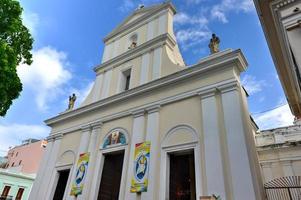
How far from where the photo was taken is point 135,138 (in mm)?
9305

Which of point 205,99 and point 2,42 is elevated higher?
point 2,42

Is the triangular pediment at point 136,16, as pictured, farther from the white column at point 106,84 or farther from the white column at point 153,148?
the white column at point 153,148

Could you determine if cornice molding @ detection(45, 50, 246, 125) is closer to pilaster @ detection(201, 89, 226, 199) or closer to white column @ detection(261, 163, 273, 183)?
pilaster @ detection(201, 89, 226, 199)

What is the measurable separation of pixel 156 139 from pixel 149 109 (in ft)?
4.73

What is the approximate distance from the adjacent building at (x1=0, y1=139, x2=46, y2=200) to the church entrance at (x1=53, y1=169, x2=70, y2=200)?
13.7 m

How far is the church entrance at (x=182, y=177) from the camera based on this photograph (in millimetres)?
7555

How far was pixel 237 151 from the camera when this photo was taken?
685 cm

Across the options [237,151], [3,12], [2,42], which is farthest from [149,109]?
[3,12]

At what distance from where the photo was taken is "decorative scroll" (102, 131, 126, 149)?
988 centimetres

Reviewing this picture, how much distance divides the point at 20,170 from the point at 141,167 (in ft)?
94.0

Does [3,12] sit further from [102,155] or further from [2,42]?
[102,155]

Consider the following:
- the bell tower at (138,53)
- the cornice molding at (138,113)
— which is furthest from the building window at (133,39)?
the cornice molding at (138,113)

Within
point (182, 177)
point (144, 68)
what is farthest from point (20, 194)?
point (182, 177)

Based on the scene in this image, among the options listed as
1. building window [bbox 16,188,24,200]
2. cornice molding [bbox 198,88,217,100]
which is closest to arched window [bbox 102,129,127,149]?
cornice molding [bbox 198,88,217,100]
